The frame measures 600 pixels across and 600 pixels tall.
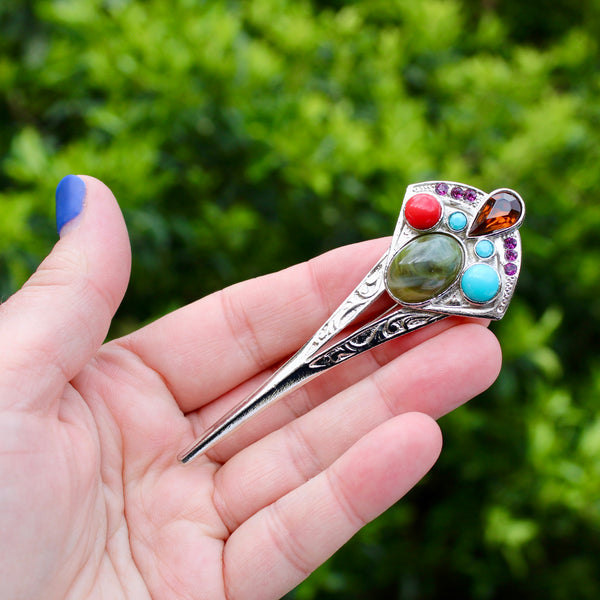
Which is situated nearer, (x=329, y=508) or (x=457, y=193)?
(x=329, y=508)

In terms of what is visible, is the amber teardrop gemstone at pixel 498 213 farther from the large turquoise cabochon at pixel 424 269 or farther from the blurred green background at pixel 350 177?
the blurred green background at pixel 350 177

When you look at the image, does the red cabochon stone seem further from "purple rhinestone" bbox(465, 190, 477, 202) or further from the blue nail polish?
the blue nail polish

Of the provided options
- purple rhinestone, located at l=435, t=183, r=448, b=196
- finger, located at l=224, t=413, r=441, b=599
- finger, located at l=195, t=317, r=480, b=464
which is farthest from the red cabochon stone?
finger, located at l=224, t=413, r=441, b=599

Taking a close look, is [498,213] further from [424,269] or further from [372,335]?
[372,335]

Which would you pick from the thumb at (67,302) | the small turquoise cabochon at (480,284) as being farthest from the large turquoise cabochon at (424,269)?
the thumb at (67,302)

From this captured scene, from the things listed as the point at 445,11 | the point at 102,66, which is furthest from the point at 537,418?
the point at 102,66

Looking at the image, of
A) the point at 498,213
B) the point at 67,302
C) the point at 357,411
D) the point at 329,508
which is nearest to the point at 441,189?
the point at 498,213
